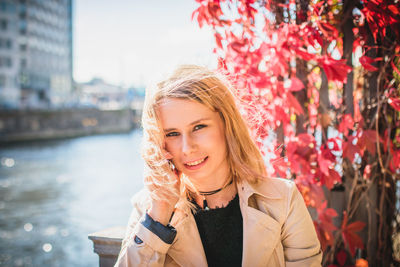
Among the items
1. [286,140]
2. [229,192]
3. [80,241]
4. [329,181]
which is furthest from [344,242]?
[80,241]

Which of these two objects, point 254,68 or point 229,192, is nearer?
point 229,192

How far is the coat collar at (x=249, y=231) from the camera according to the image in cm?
140

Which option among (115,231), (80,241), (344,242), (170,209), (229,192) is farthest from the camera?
(80,241)

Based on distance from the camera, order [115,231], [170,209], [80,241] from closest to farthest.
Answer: [170,209] → [115,231] → [80,241]

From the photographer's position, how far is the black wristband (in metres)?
1.40

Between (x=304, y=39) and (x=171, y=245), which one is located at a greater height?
(x=304, y=39)

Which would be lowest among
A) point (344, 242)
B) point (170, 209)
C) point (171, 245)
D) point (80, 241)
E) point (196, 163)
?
point (80, 241)

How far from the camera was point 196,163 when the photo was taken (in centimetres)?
149

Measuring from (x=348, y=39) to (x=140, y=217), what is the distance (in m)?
1.52

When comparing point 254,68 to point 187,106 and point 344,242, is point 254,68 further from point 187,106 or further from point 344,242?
point 344,242

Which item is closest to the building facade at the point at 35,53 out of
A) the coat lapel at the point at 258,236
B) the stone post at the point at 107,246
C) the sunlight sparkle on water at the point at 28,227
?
the sunlight sparkle on water at the point at 28,227

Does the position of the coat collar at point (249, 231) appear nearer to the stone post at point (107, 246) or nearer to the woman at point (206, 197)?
the woman at point (206, 197)

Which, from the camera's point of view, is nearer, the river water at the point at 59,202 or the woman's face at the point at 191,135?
the woman's face at the point at 191,135

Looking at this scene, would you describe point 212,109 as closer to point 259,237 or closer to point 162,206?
point 162,206
